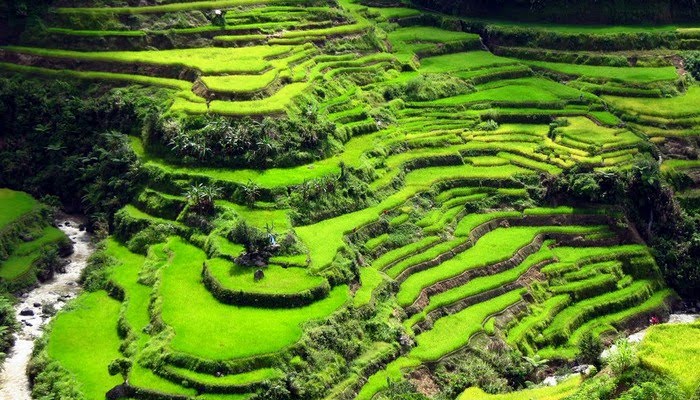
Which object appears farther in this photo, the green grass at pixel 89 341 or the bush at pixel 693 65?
the bush at pixel 693 65

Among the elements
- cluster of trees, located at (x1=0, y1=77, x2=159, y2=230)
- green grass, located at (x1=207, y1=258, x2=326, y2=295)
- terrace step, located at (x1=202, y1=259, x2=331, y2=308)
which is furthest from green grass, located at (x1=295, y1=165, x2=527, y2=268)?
cluster of trees, located at (x1=0, y1=77, x2=159, y2=230)

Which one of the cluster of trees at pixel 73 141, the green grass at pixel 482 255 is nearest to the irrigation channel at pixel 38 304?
the cluster of trees at pixel 73 141

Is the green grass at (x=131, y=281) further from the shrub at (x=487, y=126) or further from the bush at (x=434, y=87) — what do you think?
the shrub at (x=487, y=126)

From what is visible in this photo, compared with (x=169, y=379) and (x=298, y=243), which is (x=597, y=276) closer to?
(x=298, y=243)

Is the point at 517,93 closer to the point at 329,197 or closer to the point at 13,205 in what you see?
the point at 329,197

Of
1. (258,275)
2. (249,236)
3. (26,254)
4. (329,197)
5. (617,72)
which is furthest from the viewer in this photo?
(617,72)

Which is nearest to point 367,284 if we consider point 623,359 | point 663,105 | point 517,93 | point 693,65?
point 623,359

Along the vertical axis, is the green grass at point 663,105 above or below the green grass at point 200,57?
below
